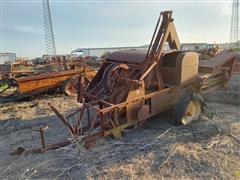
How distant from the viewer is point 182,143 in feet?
13.9

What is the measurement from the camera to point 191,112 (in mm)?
5203

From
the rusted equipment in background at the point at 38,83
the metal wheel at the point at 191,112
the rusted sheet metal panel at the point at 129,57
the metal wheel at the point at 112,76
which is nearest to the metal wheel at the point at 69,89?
the rusted equipment in background at the point at 38,83

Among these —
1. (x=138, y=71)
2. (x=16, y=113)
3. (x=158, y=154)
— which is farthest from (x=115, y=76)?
(x=16, y=113)

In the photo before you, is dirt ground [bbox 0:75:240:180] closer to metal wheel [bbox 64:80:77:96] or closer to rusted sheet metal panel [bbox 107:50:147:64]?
rusted sheet metal panel [bbox 107:50:147:64]

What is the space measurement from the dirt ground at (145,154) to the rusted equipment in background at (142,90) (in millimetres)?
275

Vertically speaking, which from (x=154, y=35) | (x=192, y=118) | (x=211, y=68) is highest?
(x=154, y=35)

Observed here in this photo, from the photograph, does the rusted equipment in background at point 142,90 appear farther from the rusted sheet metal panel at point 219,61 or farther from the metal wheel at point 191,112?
the rusted sheet metal panel at point 219,61

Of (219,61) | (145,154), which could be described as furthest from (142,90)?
(219,61)

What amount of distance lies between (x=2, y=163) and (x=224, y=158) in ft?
11.6

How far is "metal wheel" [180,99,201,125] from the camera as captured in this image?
16.6ft

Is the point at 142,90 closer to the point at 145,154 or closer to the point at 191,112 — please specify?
the point at 145,154

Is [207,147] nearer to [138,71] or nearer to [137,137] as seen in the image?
[137,137]

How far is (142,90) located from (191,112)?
1361mm

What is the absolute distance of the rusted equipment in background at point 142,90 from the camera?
4.36m
